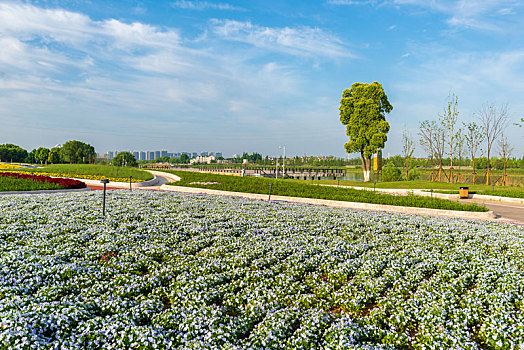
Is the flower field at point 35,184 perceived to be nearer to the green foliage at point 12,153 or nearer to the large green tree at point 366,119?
the large green tree at point 366,119

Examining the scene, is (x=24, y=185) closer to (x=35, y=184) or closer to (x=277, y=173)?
(x=35, y=184)

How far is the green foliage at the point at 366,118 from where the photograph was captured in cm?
4041

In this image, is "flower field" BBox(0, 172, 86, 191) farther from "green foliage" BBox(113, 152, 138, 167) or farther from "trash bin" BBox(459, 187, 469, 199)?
"green foliage" BBox(113, 152, 138, 167)

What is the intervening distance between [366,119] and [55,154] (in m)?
106

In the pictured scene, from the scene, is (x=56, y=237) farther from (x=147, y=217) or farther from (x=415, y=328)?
(x=415, y=328)

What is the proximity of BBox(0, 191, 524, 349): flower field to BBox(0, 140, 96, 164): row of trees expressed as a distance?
94943 mm

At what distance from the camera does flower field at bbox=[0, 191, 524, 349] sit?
4.50 m

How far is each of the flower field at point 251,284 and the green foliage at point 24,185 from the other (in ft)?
38.0

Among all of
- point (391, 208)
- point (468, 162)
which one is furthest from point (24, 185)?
point (468, 162)

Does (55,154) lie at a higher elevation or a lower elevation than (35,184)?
higher

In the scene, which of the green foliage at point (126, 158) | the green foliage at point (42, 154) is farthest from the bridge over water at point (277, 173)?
the green foliage at point (42, 154)

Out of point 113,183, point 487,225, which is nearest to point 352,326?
point 487,225

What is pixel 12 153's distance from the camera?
108m

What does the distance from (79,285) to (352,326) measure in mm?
5244
